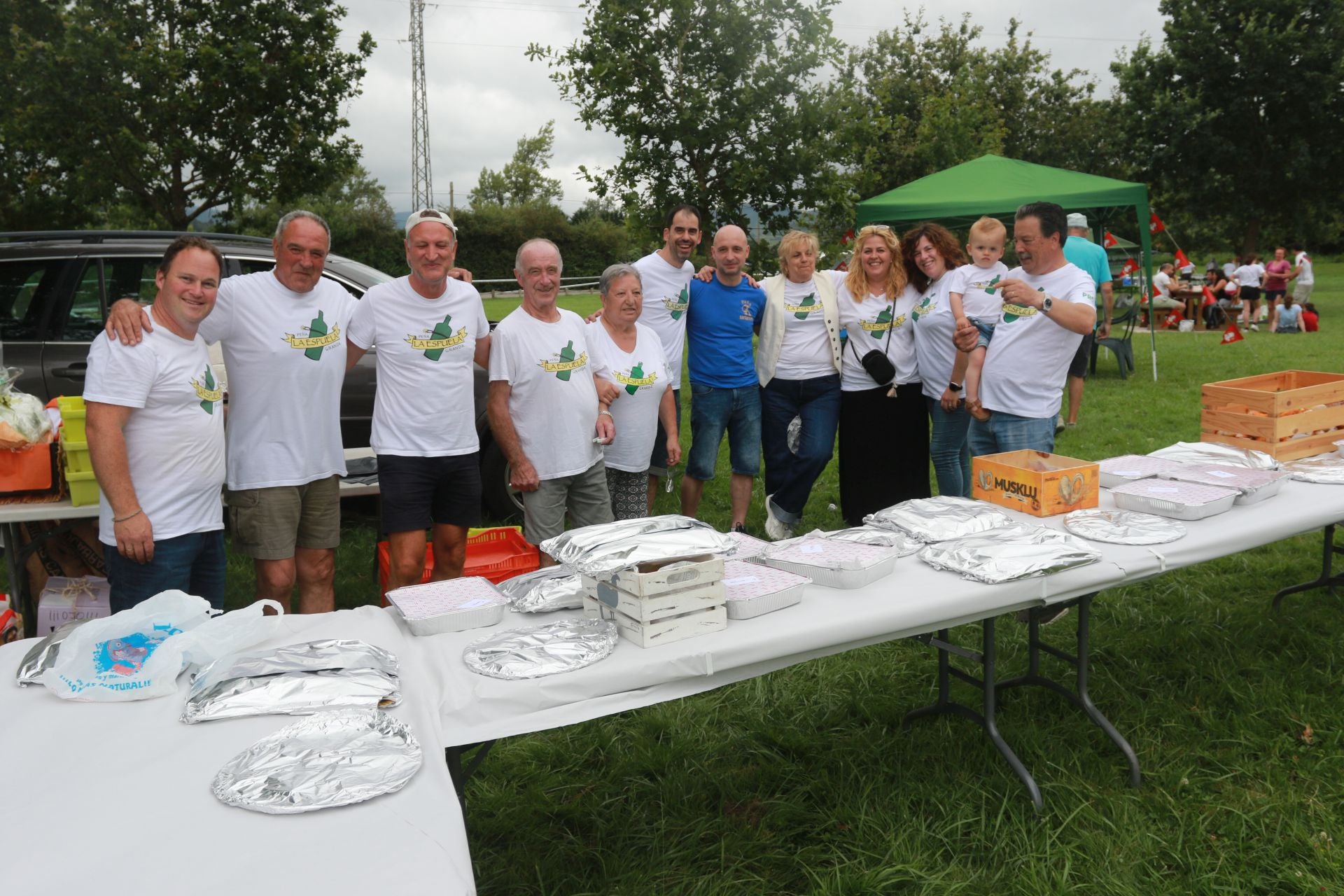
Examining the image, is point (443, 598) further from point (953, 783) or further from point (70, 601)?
point (70, 601)

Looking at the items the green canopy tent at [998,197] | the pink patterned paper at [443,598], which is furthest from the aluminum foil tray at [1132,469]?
the green canopy tent at [998,197]

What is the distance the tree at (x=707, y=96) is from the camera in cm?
646

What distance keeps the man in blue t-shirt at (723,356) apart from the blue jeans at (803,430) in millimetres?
94

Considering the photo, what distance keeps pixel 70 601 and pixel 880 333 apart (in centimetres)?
366

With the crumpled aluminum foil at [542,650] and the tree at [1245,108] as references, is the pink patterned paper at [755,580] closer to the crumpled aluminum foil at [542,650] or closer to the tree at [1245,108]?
the crumpled aluminum foil at [542,650]

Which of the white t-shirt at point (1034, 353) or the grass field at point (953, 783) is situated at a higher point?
the white t-shirt at point (1034, 353)

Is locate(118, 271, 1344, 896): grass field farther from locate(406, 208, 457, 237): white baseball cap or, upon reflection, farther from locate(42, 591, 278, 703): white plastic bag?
locate(406, 208, 457, 237): white baseball cap

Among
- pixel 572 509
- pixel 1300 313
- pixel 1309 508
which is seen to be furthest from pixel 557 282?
pixel 1300 313

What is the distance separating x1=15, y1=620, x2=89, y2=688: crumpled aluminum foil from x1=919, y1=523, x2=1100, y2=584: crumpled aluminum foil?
1984mm

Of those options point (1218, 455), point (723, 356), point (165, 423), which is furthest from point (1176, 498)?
point (165, 423)

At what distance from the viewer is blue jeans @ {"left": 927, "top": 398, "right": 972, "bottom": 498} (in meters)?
4.67

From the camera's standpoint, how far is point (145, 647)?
187 centimetres

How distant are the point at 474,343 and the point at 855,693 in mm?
1920

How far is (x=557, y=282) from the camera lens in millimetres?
3635
